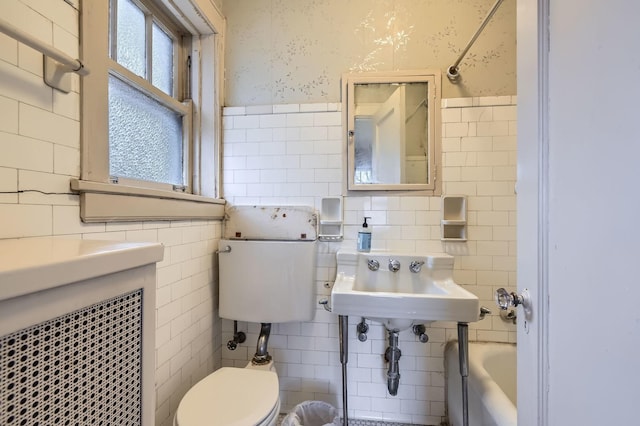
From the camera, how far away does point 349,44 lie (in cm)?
155

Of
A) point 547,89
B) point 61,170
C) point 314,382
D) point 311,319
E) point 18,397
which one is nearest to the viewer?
point 18,397

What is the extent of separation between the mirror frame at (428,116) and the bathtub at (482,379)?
2.73 ft

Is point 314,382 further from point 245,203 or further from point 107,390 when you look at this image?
point 107,390

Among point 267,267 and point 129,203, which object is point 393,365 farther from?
point 129,203

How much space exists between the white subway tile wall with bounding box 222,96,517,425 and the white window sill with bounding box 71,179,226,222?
0.42 meters

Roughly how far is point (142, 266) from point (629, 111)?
2.85ft

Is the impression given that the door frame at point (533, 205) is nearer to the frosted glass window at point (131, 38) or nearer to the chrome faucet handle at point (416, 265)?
the chrome faucet handle at point (416, 265)

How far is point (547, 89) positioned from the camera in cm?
61

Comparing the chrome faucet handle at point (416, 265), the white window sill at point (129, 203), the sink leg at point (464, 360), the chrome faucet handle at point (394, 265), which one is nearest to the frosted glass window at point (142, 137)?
the white window sill at point (129, 203)

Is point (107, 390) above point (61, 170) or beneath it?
beneath

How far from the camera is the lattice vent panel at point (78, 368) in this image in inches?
14.4

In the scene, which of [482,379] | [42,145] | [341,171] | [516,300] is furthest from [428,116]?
[42,145]

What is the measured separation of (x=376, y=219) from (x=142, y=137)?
120cm

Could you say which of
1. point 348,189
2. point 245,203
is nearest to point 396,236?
point 348,189
